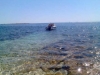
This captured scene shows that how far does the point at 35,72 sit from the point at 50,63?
2.43 meters

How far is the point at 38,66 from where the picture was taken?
37.7ft

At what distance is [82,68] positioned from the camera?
36.3ft

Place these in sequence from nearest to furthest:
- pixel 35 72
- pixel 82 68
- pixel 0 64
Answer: pixel 35 72
pixel 82 68
pixel 0 64

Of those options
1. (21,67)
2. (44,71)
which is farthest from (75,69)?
(21,67)

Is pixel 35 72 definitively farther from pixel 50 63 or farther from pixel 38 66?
pixel 50 63

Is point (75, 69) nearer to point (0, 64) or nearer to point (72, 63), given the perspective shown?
point (72, 63)

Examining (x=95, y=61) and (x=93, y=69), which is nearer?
(x=93, y=69)

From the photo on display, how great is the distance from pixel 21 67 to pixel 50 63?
2.44 metres

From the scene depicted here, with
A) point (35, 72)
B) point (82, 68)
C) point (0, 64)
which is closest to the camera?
point (35, 72)

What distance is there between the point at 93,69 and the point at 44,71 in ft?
11.5

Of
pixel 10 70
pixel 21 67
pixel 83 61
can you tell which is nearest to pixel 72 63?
pixel 83 61

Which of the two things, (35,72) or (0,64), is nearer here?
(35,72)

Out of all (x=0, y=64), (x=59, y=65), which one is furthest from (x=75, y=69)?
(x=0, y=64)

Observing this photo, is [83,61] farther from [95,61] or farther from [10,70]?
[10,70]
